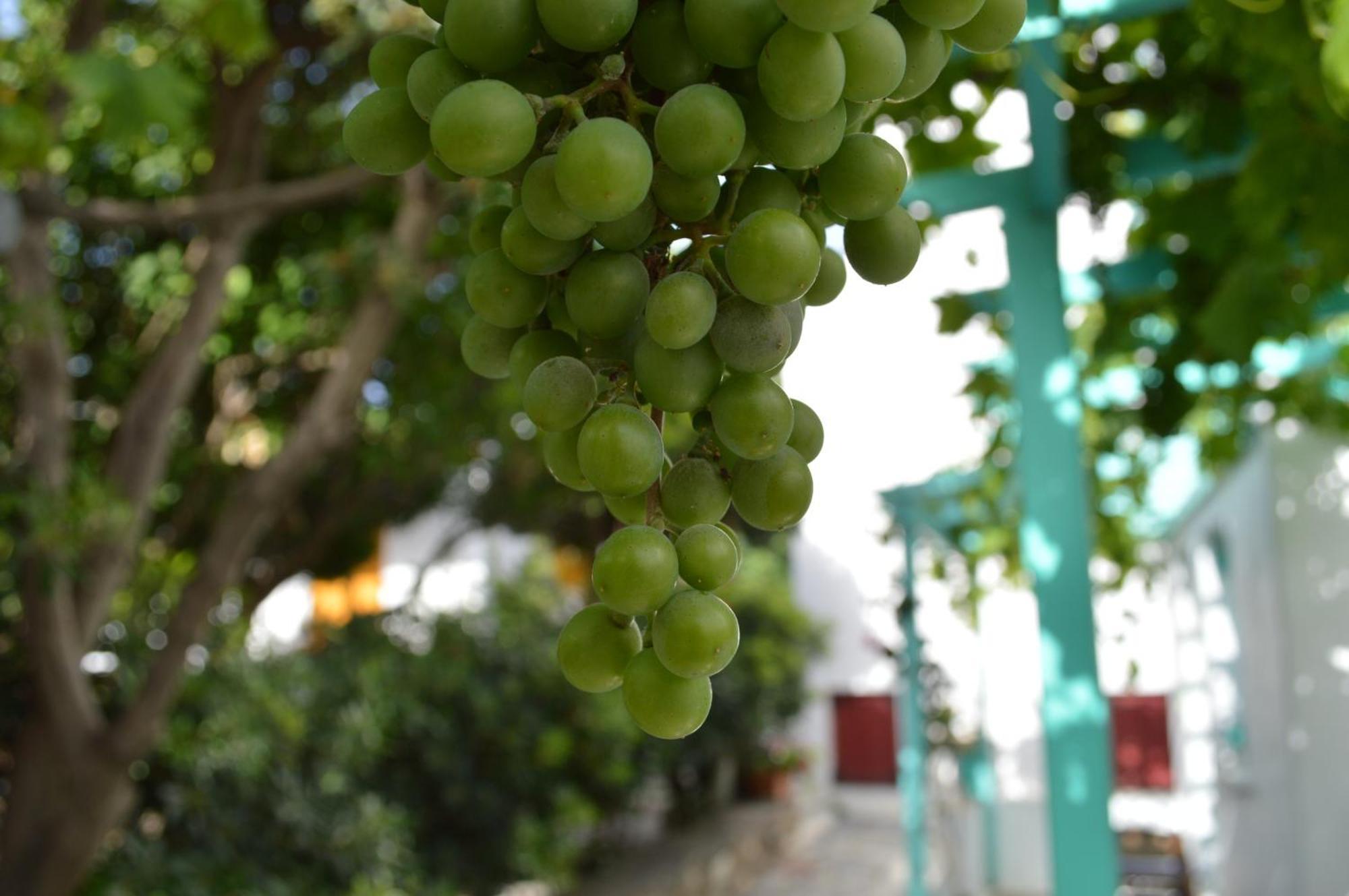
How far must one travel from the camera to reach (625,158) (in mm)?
534

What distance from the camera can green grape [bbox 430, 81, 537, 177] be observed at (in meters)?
0.55

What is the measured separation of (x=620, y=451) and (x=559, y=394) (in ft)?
0.19

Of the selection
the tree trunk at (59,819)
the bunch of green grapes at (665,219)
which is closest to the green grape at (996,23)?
the bunch of green grapes at (665,219)

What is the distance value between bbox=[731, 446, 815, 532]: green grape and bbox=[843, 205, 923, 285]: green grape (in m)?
0.13

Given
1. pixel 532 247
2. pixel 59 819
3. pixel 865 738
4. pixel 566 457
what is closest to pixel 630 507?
pixel 566 457

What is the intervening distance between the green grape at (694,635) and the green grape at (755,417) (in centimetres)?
9

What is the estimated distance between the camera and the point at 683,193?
0.59 metres

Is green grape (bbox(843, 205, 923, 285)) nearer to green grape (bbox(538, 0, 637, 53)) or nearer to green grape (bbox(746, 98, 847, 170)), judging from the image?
green grape (bbox(746, 98, 847, 170))

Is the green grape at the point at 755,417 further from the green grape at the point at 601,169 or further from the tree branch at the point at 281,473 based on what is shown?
the tree branch at the point at 281,473

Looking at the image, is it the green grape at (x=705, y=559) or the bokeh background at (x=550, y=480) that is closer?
the green grape at (x=705, y=559)

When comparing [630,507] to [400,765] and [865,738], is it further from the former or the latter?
[865,738]

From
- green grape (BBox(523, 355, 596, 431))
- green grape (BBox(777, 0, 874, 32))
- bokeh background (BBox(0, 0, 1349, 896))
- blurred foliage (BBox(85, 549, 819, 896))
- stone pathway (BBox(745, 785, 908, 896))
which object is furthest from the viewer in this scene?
stone pathway (BBox(745, 785, 908, 896))

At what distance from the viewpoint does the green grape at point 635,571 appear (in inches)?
21.7

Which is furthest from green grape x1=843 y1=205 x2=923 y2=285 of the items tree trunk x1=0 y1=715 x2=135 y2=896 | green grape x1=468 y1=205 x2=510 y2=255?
tree trunk x1=0 y1=715 x2=135 y2=896
